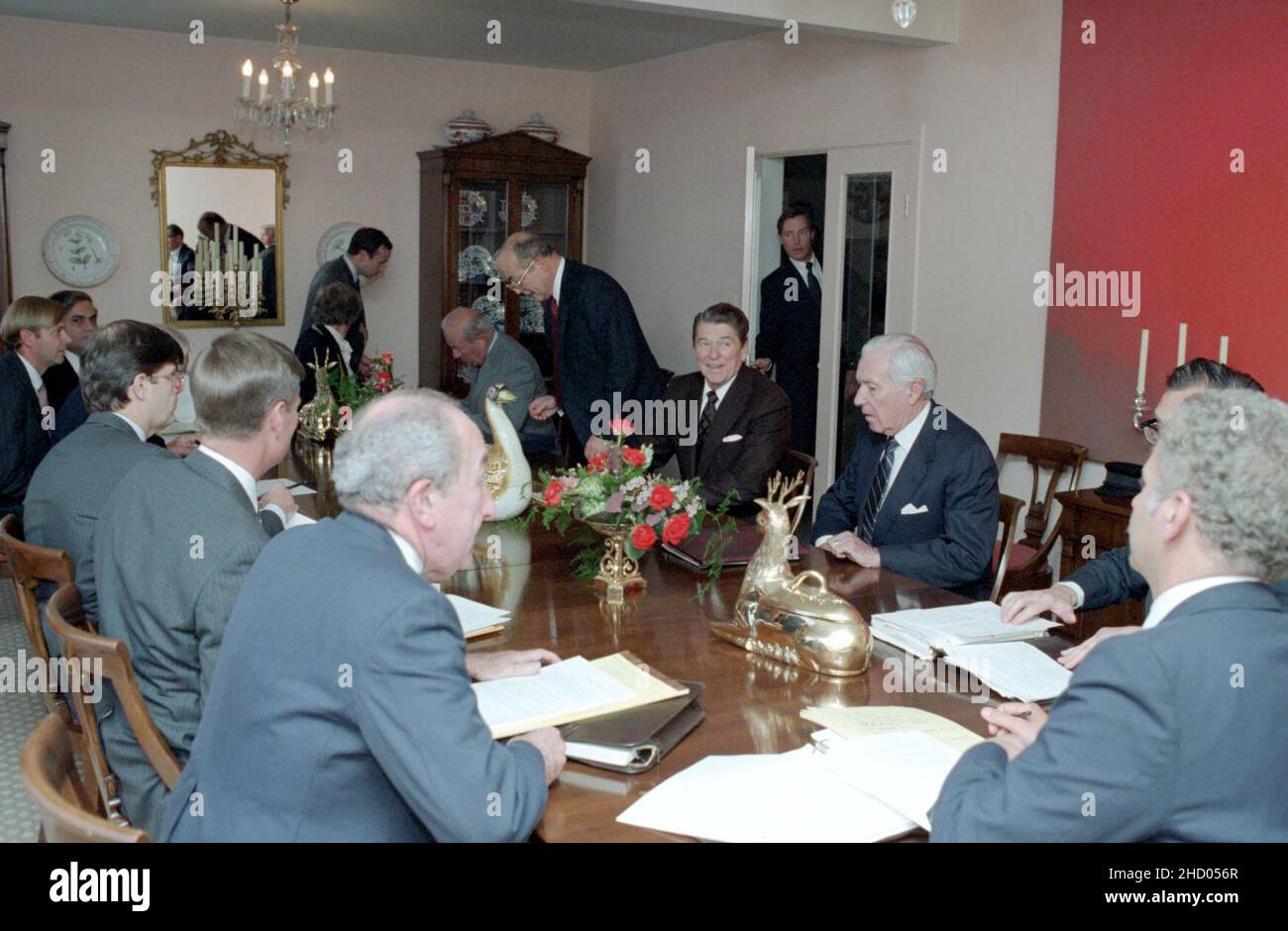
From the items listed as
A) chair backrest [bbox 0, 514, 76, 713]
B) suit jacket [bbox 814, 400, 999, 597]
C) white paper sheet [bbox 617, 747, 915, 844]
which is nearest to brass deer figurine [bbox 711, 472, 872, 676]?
white paper sheet [bbox 617, 747, 915, 844]

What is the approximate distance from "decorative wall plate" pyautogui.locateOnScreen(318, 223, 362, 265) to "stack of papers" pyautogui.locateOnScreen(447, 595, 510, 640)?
5.71 meters

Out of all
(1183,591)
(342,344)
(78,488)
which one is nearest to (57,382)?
(342,344)

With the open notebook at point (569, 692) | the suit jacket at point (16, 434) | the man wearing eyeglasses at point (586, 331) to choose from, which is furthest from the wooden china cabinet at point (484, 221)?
the open notebook at point (569, 692)

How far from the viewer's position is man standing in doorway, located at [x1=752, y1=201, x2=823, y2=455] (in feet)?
21.6

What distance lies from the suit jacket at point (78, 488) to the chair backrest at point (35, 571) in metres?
0.12

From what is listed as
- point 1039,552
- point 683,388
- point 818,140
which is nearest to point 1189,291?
point 1039,552

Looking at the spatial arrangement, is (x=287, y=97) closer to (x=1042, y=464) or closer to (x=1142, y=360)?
(x=1042, y=464)

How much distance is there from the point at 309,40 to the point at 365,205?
1061 mm

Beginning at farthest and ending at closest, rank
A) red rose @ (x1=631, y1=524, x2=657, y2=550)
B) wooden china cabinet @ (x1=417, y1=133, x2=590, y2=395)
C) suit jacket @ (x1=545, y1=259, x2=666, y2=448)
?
wooden china cabinet @ (x1=417, y1=133, x2=590, y2=395), suit jacket @ (x1=545, y1=259, x2=666, y2=448), red rose @ (x1=631, y1=524, x2=657, y2=550)

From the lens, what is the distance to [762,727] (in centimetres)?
202

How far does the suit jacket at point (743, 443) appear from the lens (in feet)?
13.7

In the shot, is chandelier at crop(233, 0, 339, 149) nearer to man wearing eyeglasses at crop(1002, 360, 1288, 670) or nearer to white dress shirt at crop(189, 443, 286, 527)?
white dress shirt at crop(189, 443, 286, 527)

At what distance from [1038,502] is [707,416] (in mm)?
Answer: 1560

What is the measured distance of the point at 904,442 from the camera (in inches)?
142
